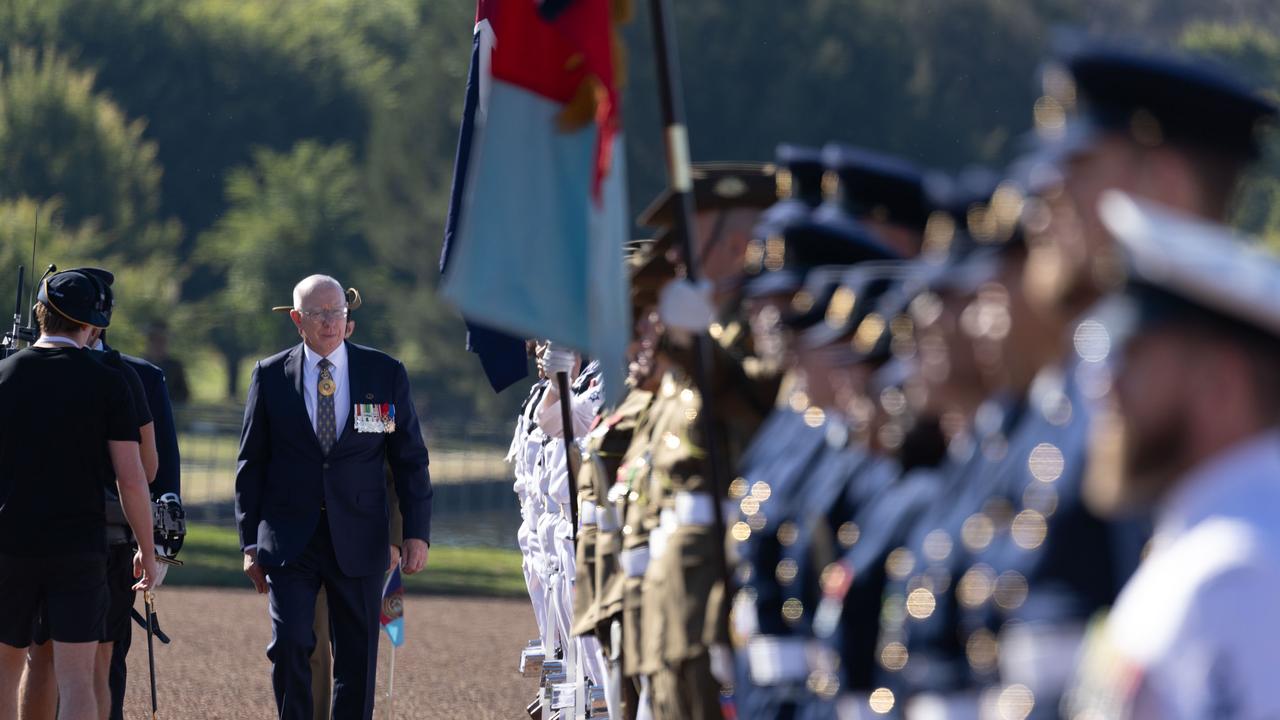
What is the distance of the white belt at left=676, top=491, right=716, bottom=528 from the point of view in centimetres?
627

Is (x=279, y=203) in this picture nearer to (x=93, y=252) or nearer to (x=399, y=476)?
(x=93, y=252)

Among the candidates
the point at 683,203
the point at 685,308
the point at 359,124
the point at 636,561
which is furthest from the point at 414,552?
the point at 359,124

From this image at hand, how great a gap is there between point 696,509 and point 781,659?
50.9 inches

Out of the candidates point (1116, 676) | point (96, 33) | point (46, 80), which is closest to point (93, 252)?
point (46, 80)

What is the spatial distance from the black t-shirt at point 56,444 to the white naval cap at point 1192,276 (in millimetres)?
5250

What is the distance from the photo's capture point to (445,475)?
34906 mm

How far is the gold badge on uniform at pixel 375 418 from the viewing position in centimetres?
908

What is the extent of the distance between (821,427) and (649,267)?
7.64 feet

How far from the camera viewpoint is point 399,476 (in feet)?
30.2

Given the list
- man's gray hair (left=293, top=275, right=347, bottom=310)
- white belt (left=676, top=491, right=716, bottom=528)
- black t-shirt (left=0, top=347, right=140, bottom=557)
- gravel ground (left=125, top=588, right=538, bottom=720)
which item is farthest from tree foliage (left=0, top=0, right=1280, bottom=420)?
white belt (left=676, top=491, right=716, bottom=528)

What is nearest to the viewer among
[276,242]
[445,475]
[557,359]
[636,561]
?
[636,561]

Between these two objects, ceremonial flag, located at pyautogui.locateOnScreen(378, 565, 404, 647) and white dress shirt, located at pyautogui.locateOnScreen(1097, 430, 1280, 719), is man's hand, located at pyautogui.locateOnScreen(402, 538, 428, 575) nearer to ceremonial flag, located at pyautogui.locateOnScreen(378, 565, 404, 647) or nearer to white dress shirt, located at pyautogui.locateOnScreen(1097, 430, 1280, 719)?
ceremonial flag, located at pyautogui.locateOnScreen(378, 565, 404, 647)

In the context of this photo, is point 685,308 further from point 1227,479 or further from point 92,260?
point 92,260

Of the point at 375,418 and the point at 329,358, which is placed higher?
the point at 329,358
